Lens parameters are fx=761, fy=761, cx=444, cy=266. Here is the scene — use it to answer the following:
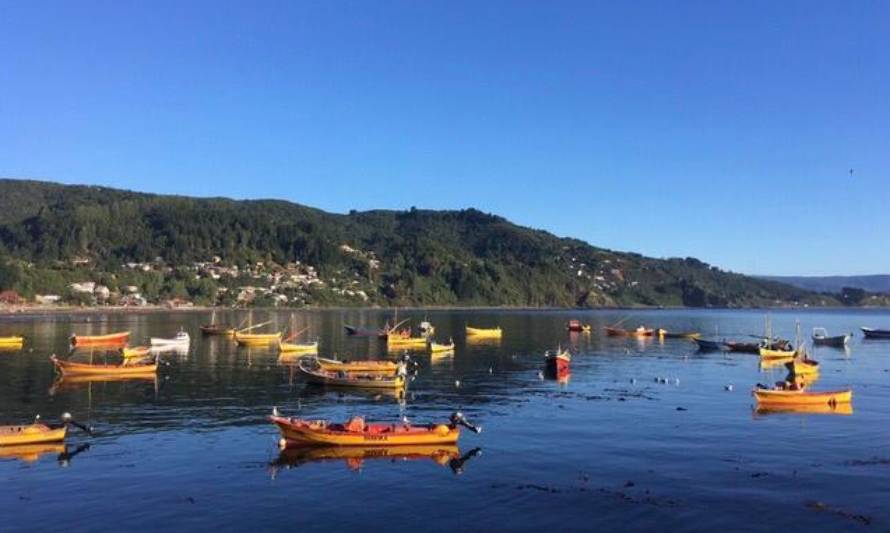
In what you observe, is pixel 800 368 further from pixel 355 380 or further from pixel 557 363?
pixel 355 380

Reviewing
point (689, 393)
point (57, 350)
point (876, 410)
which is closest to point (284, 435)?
point (689, 393)

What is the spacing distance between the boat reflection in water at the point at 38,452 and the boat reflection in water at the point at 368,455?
11.2m

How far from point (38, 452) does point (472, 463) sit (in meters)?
24.0

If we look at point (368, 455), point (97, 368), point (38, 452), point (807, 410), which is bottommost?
point (368, 455)

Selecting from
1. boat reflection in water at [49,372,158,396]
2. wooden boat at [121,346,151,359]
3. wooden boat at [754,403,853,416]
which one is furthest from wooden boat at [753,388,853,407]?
wooden boat at [121,346,151,359]

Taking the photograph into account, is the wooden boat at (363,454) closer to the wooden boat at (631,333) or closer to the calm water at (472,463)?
the calm water at (472,463)

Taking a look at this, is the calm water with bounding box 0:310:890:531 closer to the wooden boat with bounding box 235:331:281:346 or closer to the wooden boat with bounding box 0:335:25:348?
the wooden boat with bounding box 0:335:25:348

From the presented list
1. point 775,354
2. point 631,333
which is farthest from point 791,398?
point 631,333

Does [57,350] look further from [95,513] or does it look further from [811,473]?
[811,473]

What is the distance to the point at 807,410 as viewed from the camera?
6000cm

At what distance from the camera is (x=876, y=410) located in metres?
61.8

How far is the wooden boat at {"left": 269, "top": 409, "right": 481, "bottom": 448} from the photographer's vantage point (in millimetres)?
44062

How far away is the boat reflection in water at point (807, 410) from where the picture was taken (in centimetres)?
5895

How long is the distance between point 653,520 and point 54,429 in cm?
3317
